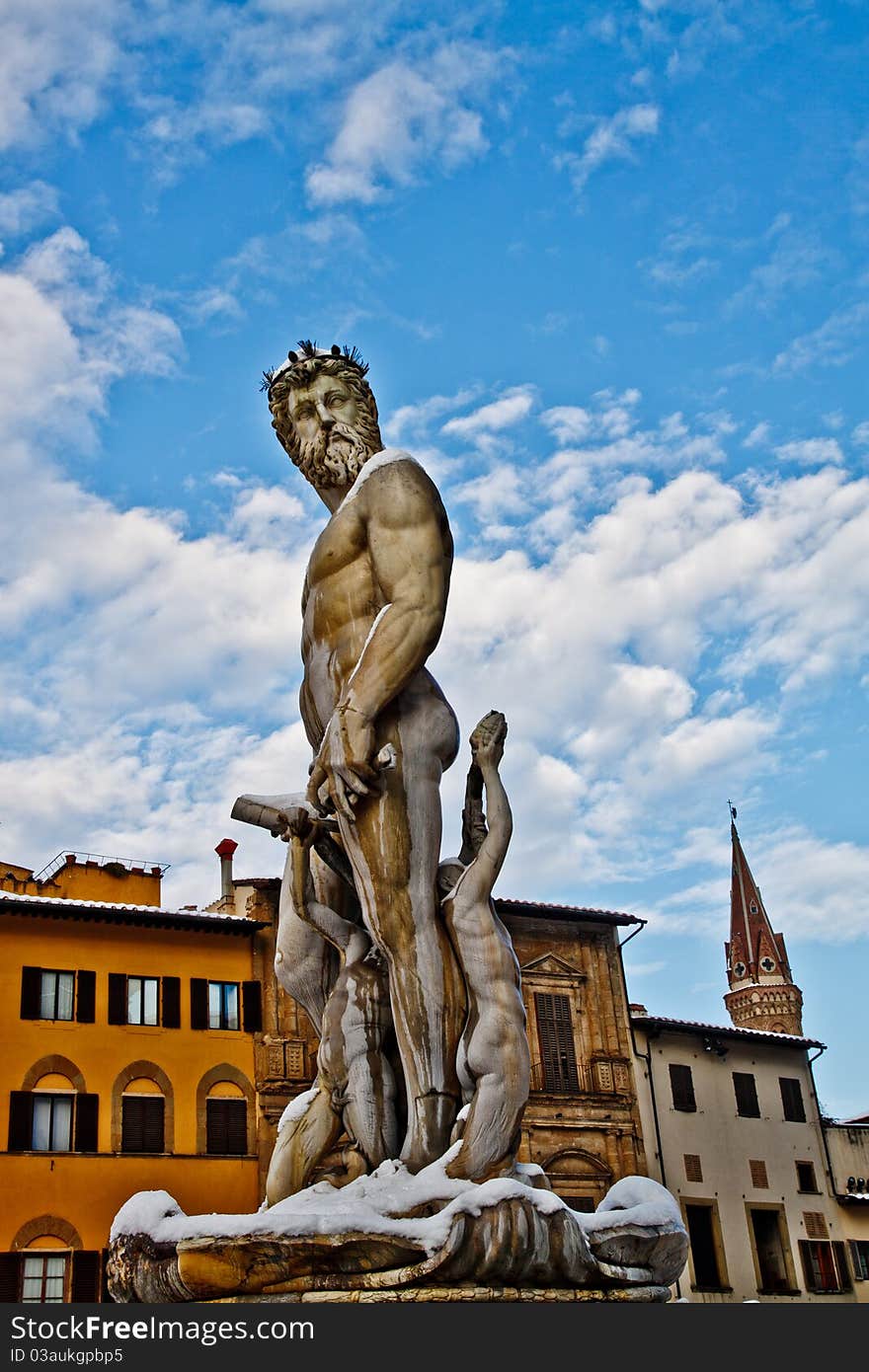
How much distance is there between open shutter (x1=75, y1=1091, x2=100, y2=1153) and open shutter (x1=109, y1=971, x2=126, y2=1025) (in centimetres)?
170

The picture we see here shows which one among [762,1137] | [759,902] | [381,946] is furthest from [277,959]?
[759,902]

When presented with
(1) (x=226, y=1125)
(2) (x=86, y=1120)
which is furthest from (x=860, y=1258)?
(2) (x=86, y=1120)

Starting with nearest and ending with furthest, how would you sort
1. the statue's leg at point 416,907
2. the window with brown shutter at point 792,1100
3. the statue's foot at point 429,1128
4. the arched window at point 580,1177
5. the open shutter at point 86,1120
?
the statue's foot at point 429,1128
the statue's leg at point 416,907
the open shutter at point 86,1120
the arched window at point 580,1177
the window with brown shutter at point 792,1100

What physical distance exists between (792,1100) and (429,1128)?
35.9 metres

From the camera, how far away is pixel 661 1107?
36.6 m

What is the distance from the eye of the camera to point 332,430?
667cm

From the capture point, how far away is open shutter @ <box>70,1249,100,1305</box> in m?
28.6

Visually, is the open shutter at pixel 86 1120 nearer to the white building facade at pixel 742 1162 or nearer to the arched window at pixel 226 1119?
the arched window at pixel 226 1119

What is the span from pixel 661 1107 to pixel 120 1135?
1381cm

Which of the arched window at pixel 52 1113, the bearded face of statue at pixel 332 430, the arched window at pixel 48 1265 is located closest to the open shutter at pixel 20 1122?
the arched window at pixel 52 1113

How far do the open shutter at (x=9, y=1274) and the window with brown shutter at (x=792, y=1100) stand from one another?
66.5 feet

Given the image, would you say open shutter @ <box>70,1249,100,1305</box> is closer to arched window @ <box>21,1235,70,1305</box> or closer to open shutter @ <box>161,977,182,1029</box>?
arched window @ <box>21,1235,70,1305</box>

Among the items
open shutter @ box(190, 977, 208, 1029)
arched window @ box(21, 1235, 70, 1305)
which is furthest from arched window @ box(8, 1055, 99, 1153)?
open shutter @ box(190, 977, 208, 1029)

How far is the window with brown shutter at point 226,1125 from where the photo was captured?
3177cm
